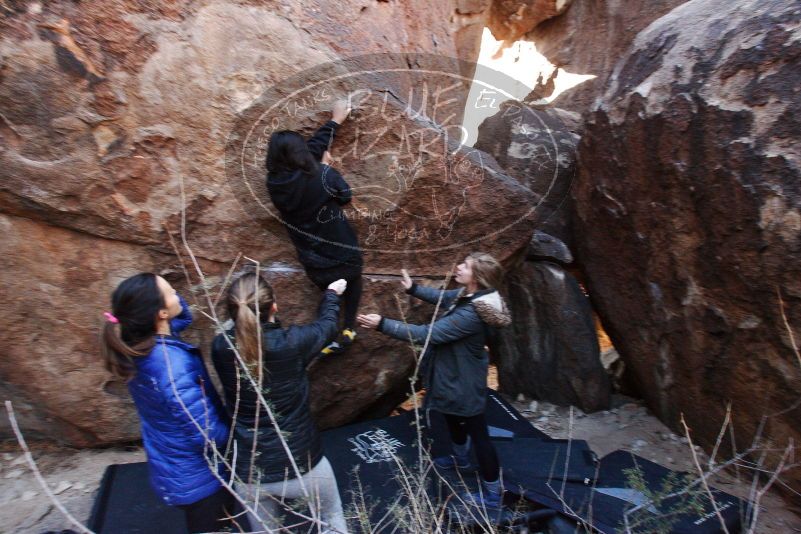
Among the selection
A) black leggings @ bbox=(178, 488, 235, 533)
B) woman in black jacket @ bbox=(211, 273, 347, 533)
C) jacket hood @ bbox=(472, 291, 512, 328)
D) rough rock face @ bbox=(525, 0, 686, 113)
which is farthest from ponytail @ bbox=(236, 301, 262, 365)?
rough rock face @ bbox=(525, 0, 686, 113)

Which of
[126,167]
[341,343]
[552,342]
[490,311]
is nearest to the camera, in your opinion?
[490,311]

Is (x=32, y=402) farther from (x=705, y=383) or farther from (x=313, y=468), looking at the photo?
(x=705, y=383)

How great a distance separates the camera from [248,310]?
2008 mm

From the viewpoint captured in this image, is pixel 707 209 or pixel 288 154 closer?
pixel 288 154

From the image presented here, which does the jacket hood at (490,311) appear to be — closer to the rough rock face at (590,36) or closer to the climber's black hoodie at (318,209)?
the climber's black hoodie at (318,209)

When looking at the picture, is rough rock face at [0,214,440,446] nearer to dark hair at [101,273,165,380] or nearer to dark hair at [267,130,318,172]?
dark hair at [267,130,318,172]

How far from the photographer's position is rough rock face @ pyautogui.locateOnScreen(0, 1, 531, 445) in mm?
2650

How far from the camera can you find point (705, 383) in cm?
320

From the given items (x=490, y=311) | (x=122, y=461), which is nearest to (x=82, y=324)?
(x=122, y=461)

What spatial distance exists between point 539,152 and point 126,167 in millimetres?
3255

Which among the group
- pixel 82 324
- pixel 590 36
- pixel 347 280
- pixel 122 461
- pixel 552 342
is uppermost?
pixel 590 36

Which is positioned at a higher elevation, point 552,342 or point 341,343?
point 341,343

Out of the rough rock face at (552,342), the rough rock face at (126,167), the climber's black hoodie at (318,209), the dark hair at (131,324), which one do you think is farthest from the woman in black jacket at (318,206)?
the rough rock face at (552,342)

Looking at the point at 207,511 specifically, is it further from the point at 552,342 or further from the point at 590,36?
the point at 590,36
